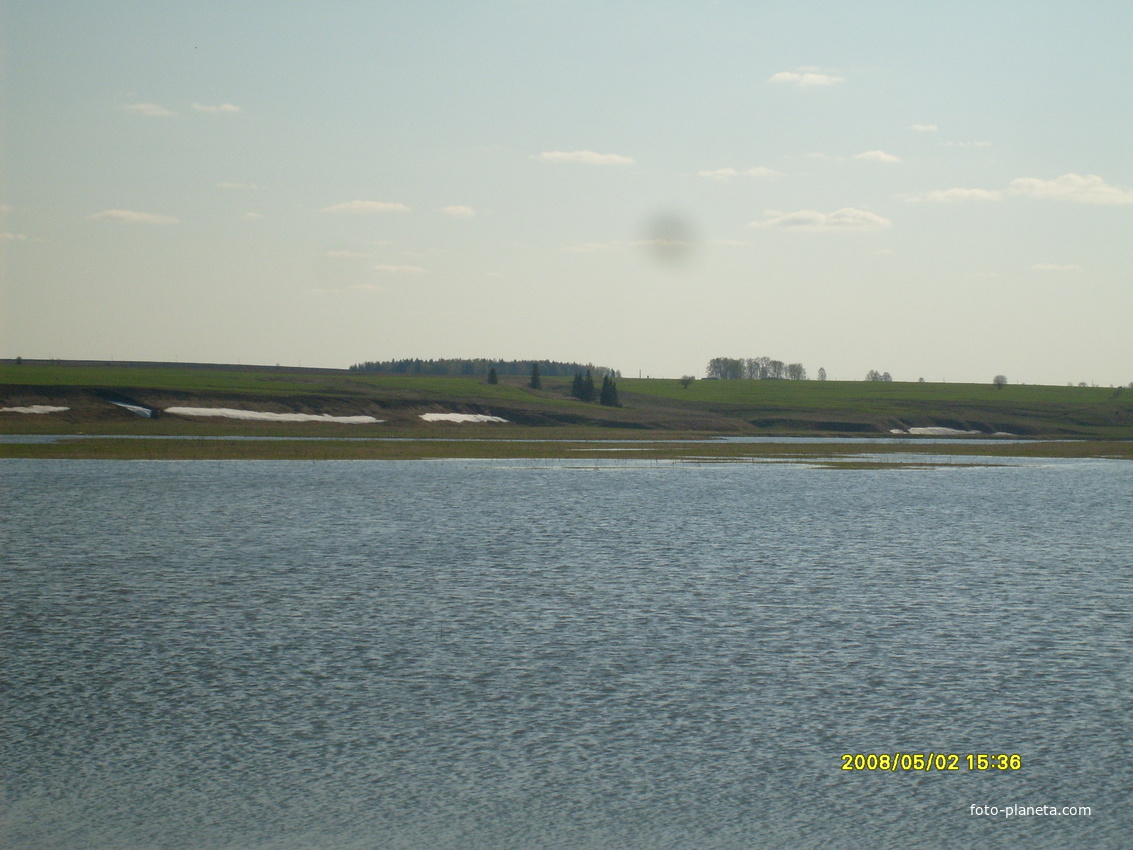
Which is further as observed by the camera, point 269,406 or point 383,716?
point 269,406

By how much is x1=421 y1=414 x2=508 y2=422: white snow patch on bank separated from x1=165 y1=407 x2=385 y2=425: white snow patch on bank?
7.26 meters

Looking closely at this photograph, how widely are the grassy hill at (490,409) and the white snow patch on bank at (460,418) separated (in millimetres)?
1429

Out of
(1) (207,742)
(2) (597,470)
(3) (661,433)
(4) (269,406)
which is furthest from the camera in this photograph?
(3) (661,433)

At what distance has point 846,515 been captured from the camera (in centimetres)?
4653

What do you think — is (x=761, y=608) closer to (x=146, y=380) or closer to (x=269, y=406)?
(x=269, y=406)

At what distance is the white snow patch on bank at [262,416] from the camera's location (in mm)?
109625

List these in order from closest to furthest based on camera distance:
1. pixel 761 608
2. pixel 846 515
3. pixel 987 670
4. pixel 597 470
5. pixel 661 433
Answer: pixel 987 670 < pixel 761 608 < pixel 846 515 < pixel 597 470 < pixel 661 433

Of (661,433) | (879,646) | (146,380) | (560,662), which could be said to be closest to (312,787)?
(560,662)

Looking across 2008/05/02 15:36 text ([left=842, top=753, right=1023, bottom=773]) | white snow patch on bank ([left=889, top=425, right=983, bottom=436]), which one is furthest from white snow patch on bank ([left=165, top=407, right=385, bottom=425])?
2008/05/02 15:36 text ([left=842, top=753, right=1023, bottom=773])

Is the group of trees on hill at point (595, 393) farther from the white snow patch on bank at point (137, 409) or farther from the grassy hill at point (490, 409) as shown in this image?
the white snow patch on bank at point (137, 409)

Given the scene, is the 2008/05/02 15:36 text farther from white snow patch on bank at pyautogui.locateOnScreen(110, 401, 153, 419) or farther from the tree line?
the tree line

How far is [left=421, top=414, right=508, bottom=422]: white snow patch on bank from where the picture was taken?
125625 millimetres

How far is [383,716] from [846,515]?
33435 mm

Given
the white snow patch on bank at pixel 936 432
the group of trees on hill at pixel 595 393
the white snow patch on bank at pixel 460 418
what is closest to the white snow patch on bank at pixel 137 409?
the white snow patch on bank at pixel 460 418
